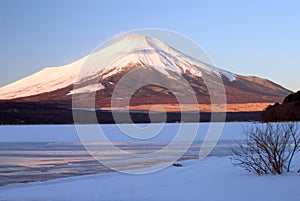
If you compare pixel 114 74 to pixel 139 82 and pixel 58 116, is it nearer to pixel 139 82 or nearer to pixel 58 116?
pixel 139 82

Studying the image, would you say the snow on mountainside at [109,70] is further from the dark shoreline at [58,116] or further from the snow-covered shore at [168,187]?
the snow-covered shore at [168,187]

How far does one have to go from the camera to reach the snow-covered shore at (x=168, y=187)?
8.47m

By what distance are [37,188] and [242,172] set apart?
3957 millimetres

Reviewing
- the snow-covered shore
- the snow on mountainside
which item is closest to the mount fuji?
the snow on mountainside

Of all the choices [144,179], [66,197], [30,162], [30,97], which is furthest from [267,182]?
[30,97]

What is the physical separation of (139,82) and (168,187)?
319 feet

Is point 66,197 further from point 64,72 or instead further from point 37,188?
point 64,72

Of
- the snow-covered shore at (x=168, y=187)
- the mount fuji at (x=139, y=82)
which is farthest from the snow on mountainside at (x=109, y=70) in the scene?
the snow-covered shore at (x=168, y=187)

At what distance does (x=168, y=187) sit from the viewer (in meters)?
9.54

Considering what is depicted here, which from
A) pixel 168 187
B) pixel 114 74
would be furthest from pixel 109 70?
pixel 168 187

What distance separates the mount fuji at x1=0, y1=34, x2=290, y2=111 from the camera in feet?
308

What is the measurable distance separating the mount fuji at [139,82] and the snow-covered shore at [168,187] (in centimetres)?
7572

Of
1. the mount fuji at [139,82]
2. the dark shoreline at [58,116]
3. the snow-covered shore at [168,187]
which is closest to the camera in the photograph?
the snow-covered shore at [168,187]

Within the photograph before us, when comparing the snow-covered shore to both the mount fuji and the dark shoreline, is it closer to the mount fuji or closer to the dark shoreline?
the dark shoreline
